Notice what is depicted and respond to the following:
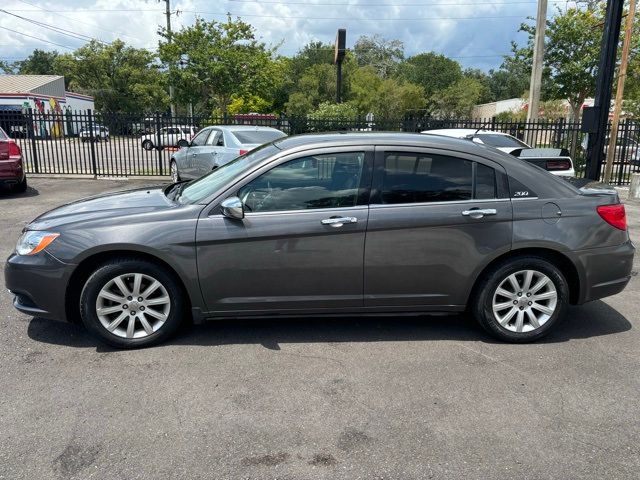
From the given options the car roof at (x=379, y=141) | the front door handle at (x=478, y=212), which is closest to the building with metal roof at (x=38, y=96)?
the car roof at (x=379, y=141)

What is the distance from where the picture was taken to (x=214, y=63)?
23828 mm

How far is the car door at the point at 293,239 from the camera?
3938 mm

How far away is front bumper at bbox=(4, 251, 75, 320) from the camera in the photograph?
3918 mm

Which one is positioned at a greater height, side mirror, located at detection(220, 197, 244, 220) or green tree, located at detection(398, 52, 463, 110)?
green tree, located at detection(398, 52, 463, 110)

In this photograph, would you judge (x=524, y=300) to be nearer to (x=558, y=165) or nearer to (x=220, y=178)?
(x=220, y=178)

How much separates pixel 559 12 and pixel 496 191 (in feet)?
68.5

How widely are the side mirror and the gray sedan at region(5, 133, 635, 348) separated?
1 centimetres

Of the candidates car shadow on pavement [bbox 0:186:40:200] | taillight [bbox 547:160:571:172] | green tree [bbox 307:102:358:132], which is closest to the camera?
taillight [bbox 547:160:571:172]

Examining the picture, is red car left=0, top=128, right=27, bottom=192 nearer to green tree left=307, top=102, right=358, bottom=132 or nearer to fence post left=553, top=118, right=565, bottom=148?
green tree left=307, top=102, right=358, bottom=132

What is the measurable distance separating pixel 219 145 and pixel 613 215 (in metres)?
7.70

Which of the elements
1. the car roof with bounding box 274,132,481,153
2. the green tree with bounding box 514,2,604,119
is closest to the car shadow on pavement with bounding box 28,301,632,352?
the car roof with bounding box 274,132,481,153

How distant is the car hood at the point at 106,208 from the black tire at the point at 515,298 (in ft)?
8.24

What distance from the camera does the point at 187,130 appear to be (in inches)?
694

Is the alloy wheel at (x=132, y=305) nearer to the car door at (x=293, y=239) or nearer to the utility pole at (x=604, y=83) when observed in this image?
the car door at (x=293, y=239)
